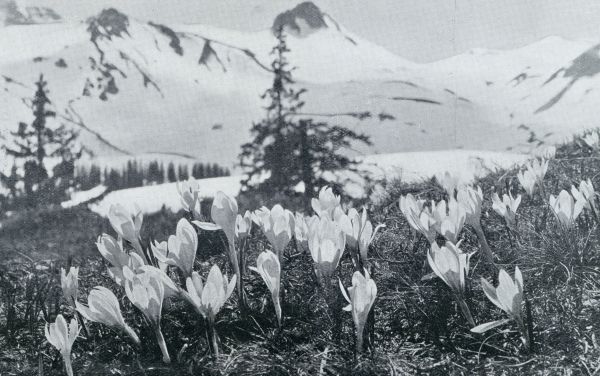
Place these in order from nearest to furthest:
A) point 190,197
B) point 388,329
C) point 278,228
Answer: point 388,329 < point 278,228 < point 190,197

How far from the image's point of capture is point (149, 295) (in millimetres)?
1467

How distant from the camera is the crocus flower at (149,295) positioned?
145 centimetres

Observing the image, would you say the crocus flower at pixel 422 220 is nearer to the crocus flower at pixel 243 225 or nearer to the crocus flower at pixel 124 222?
the crocus flower at pixel 243 225

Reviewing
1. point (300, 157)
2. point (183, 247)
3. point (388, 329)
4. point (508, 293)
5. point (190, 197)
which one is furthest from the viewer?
point (300, 157)

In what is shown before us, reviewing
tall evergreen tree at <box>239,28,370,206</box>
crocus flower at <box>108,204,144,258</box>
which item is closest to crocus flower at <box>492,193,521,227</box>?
crocus flower at <box>108,204,144,258</box>

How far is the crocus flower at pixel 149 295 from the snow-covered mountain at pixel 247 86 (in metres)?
5.67

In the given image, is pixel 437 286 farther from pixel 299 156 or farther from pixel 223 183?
pixel 223 183

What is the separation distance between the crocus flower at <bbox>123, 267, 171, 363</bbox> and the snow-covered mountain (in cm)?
567

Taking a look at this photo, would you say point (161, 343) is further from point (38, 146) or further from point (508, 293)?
point (38, 146)

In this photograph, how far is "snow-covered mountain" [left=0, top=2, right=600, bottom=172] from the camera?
2878 centimetres

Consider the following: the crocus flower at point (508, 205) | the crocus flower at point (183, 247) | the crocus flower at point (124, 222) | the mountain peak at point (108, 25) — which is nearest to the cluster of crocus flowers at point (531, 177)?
the crocus flower at point (508, 205)

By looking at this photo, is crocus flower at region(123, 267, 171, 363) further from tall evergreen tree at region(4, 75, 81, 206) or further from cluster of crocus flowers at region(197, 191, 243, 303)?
tall evergreen tree at region(4, 75, 81, 206)

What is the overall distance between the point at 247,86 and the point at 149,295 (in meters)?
53.3

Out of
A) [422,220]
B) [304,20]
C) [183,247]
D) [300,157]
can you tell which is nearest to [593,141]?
[422,220]
